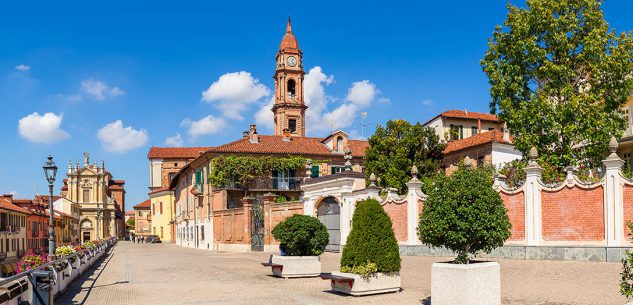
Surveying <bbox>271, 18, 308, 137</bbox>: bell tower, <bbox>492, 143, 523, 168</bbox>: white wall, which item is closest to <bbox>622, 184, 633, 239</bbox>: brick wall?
<bbox>492, 143, 523, 168</bbox>: white wall

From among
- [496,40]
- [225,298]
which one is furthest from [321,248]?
[496,40]

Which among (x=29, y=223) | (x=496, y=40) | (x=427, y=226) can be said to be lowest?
(x=29, y=223)

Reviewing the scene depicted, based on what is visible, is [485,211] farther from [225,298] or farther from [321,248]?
[321,248]

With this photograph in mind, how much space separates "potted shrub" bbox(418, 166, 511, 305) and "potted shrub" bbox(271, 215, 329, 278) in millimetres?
6893

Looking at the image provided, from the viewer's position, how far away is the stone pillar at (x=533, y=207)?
21125 mm

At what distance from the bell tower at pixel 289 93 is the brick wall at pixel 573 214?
53519mm

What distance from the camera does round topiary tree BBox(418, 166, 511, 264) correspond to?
415 inches

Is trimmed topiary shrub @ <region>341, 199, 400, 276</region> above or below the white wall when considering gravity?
below

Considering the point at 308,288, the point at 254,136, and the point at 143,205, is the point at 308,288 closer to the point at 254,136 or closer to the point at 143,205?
the point at 254,136

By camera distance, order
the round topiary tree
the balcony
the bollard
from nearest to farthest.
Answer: the round topiary tree
the bollard
the balcony

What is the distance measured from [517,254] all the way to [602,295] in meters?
9.41

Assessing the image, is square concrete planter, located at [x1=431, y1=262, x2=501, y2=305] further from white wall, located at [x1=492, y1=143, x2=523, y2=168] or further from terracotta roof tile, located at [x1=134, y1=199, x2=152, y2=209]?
terracotta roof tile, located at [x1=134, y1=199, x2=152, y2=209]

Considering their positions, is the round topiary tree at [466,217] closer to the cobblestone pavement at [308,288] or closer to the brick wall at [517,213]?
the cobblestone pavement at [308,288]

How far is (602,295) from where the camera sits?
40.1ft
